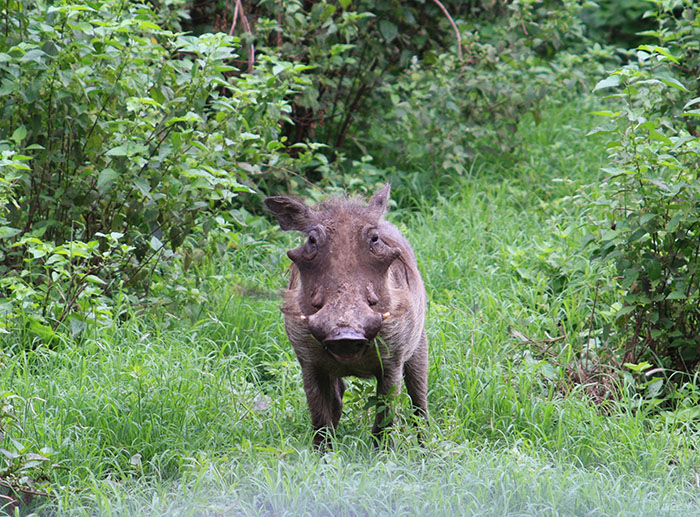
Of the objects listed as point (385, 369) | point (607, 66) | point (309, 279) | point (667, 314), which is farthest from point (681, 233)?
point (607, 66)

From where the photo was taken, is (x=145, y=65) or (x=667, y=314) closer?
(x=667, y=314)

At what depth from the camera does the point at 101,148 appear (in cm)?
506

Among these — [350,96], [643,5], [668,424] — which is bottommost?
[668,424]

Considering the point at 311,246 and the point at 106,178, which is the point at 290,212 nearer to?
the point at 311,246

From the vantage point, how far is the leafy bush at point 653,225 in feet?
14.5

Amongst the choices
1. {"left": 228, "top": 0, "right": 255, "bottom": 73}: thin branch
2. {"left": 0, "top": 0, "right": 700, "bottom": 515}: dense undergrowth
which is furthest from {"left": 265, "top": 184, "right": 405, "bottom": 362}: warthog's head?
{"left": 228, "top": 0, "right": 255, "bottom": 73}: thin branch

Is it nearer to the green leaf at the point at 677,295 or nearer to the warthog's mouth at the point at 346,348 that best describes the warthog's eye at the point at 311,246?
the warthog's mouth at the point at 346,348

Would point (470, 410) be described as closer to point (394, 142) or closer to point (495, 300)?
point (495, 300)

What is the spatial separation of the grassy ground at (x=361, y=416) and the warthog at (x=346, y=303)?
0.25 metres

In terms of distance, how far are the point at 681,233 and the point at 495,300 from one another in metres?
1.31

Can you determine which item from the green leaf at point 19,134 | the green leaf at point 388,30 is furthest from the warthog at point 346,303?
the green leaf at point 388,30

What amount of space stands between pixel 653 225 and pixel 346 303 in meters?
1.85

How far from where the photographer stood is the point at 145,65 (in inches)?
202

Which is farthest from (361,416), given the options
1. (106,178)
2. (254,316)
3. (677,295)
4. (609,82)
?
(609,82)
